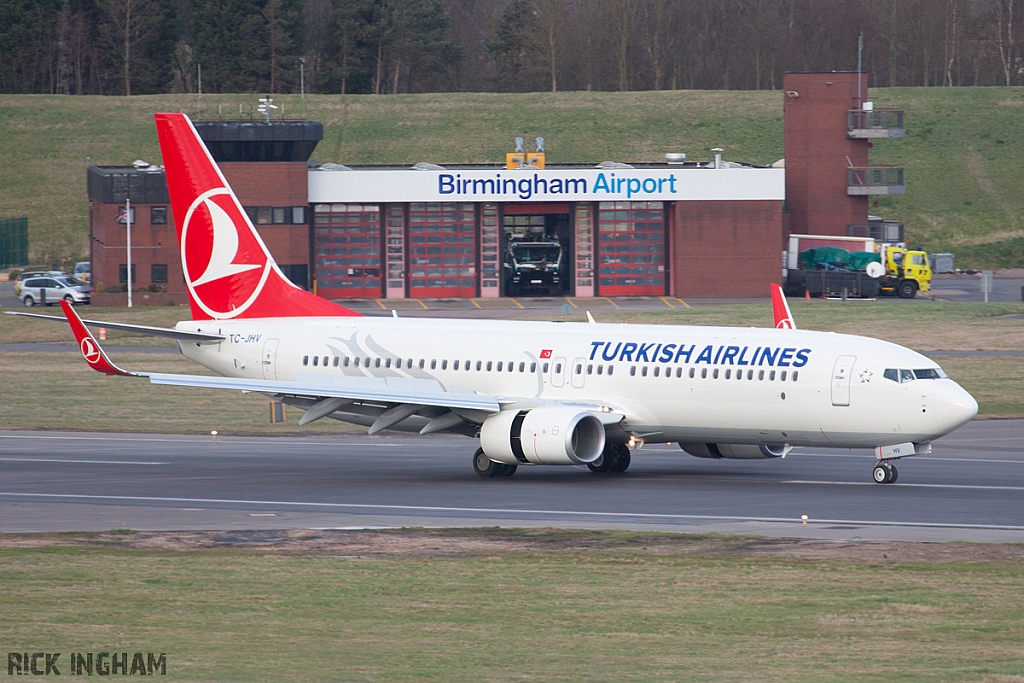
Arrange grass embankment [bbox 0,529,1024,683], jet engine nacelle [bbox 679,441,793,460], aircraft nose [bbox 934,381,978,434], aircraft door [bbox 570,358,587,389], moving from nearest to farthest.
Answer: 1. grass embankment [bbox 0,529,1024,683]
2. aircraft nose [bbox 934,381,978,434]
3. jet engine nacelle [bbox 679,441,793,460]
4. aircraft door [bbox 570,358,587,389]

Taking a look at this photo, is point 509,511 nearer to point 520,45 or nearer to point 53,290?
point 53,290

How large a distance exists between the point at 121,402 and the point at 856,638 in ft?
129

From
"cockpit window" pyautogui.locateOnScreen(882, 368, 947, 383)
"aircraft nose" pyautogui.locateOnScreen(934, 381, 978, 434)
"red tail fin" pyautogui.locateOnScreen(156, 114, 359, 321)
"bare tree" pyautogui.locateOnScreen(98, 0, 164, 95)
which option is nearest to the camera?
"aircraft nose" pyautogui.locateOnScreen(934, 381, 978, 434)

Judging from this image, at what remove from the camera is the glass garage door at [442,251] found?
9375cm

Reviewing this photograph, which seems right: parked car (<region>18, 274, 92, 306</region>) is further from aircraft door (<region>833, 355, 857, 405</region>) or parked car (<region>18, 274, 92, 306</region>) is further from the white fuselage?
aircraft door (<region>833, 355, 857, 405</region>)

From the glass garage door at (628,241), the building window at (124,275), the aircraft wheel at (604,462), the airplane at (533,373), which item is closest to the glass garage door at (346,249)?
the building window at (124,275)

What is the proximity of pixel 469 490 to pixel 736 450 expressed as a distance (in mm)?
7162

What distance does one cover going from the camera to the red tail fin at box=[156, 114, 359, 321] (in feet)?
131

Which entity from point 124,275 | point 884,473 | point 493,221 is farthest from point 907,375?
point 124,275

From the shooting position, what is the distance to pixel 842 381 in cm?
3216

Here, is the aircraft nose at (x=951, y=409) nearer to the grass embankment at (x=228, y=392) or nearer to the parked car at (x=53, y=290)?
the grass embankment at (x=228, y=392)

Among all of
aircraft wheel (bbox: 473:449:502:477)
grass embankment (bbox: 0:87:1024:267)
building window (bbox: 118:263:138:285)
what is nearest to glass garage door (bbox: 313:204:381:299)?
building window (bbox: 118:263:138:285)

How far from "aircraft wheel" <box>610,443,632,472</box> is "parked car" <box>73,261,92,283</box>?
6929cm

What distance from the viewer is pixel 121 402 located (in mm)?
52062
